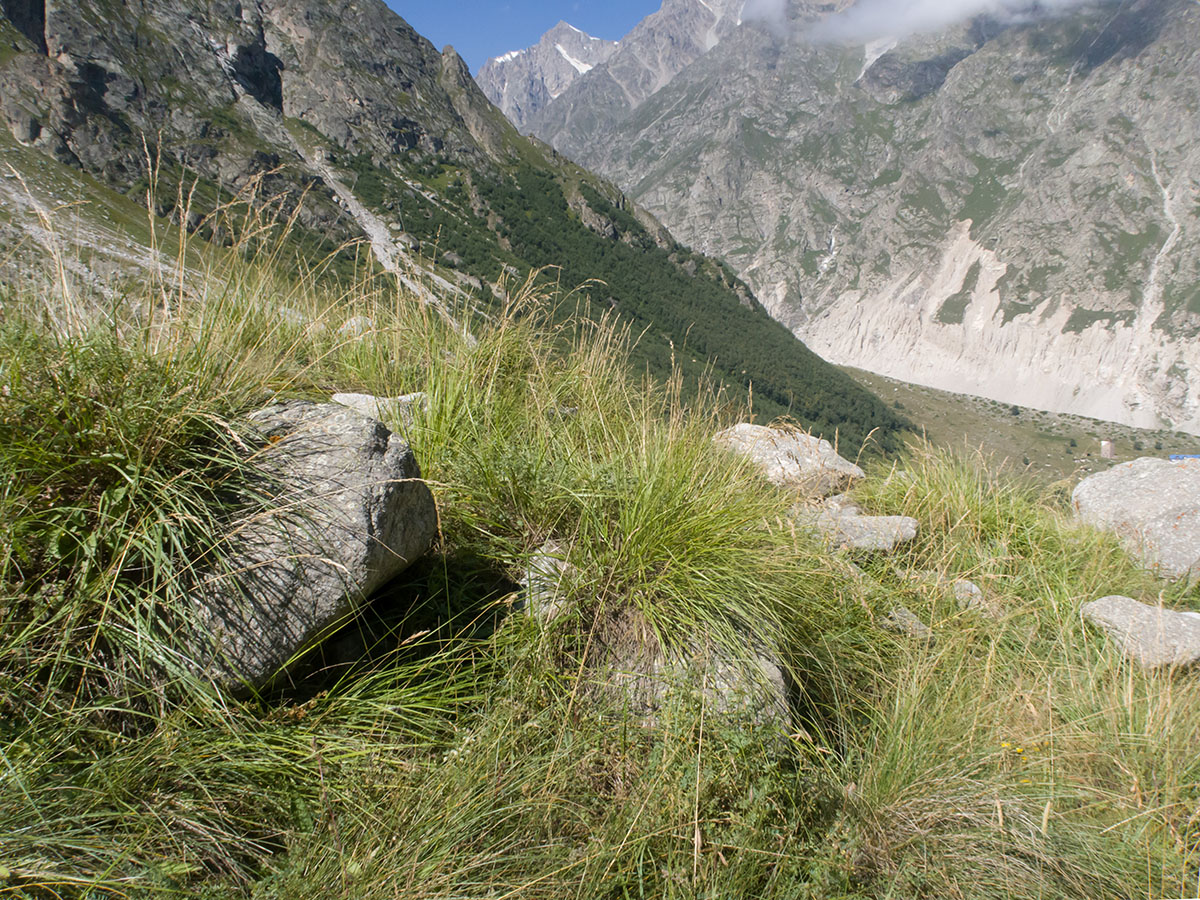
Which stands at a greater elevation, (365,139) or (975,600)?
(365,139)

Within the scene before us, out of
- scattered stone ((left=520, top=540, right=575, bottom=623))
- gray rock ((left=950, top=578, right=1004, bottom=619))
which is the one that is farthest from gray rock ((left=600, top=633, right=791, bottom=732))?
gray rock ((left=950, top=578, right=1004, bottom=619))

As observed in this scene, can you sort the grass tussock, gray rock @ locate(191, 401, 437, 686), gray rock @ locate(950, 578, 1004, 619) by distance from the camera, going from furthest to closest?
gray rock @ locate(950, 578, 1004, 619) → gray rock @ locate(191, 401, 437, 686) → the grass tussock

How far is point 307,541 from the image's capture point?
7.29ft

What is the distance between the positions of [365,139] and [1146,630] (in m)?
161

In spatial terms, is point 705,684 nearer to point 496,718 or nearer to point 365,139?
point 496,718

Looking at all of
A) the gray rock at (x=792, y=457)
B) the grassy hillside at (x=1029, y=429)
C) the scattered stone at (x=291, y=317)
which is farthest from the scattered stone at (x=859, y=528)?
the grassy hillside at (x=1029, y=429)

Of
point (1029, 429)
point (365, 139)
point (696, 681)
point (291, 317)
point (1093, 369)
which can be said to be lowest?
point (696, 681)

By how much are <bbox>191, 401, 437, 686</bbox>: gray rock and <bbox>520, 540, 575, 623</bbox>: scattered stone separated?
1.80 feet

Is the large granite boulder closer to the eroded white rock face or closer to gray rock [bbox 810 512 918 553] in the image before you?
gray rock [bbox 810 512 918 553]

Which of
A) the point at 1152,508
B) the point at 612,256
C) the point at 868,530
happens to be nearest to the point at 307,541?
the point at 868,530

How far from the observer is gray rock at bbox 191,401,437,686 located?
205 cm

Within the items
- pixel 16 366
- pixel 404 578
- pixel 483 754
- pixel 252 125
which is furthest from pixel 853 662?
pixel 252 125

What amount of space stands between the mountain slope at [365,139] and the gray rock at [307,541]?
238ft

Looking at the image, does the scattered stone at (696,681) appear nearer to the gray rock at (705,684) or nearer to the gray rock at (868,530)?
the gray rock at (705,684)
